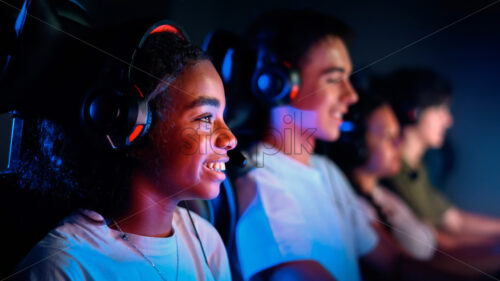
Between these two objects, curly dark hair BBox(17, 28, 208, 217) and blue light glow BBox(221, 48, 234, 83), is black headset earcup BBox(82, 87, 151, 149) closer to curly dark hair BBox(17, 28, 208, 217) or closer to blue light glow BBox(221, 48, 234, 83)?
curly dark hair BBox(17, 28, 208, 217)

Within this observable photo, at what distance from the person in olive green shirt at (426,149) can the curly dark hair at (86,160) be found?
48.2 inches

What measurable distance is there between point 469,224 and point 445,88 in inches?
28.4

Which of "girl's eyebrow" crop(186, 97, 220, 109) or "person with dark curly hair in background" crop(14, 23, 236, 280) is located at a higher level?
"girl's eyebrow" crop(186, 97, 220, 109)

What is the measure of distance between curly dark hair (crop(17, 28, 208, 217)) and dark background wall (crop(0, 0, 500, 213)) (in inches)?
28.5

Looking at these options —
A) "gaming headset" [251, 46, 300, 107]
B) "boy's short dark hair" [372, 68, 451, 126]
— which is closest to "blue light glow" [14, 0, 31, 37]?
"gaming headset" [251, 46, 300, 107]

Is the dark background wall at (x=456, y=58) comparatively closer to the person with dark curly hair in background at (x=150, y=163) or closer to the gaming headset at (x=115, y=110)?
the person with dark curly hair in background at (x=150, y=163)

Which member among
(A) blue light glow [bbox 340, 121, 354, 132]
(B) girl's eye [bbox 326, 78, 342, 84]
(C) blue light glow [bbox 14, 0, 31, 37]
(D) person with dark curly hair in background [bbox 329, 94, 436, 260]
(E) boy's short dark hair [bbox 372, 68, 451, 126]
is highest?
(E) boy's short dark hair [bbox 372, 68, 451, 126]

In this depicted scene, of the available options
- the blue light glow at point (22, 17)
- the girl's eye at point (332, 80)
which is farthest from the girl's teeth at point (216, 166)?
the girl's eye at point (332, 80)

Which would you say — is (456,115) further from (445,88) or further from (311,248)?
(311,248)

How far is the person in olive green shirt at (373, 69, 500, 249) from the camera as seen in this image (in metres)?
1.55

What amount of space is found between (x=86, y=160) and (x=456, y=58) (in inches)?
65.4

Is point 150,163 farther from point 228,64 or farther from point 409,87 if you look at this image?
point 409,87

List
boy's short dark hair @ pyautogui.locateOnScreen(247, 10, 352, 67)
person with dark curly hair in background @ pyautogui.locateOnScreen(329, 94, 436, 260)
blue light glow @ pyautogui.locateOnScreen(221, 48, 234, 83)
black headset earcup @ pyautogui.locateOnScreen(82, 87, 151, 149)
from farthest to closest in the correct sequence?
person with dark curly hair in background @ pyautogui.locateOnScreen(329, 94, 436, 260), boy's short dark hair @ pyautogui.locateOnScreen(247, 10, 352, 67), blue light glow @ pyautogui.locateOnScreen(221, 48, 234, 83), black headset earcup @ pyautogui.locateOnScreen(82, 87, 151, 149)

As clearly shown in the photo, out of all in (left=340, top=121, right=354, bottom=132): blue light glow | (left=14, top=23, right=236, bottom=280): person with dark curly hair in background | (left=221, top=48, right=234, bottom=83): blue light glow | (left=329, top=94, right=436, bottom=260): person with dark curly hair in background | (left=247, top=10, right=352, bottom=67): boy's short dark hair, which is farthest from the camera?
(left=329, top=94, right=436, bottom=260): person with dark curly hair in background
